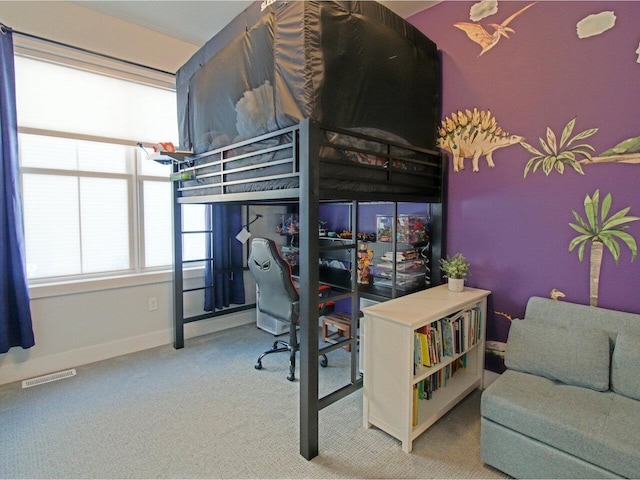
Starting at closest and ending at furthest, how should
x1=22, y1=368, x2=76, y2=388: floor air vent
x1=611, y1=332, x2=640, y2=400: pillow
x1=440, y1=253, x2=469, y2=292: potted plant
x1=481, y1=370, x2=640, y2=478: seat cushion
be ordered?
x1=481, y1=370, x2=640, y2=478: seat cushion
x1=611, y1=332, x2=640, y2=400: pillow
x1=440, y1=253, x2=469, y2=292: potted plant
x1=22, y1=368, x2=76, y2=388: floor air vent

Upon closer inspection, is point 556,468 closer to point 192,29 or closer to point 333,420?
point 333,420

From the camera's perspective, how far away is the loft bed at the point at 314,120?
163cm

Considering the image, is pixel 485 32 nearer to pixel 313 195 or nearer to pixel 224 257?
pixel 313 195

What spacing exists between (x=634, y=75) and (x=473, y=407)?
2131mm

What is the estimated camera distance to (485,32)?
7.60ft

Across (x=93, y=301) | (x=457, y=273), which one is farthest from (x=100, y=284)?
(x=457, y=273)

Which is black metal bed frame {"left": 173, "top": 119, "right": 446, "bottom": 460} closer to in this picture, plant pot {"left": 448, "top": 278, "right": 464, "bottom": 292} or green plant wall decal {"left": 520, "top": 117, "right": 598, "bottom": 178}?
plant pot {"left": 448, "top": 278, "right": 464, "bottom": 292}

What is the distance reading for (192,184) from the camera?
9.21 ft

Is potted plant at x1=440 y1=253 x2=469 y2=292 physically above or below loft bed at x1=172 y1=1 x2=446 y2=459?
below

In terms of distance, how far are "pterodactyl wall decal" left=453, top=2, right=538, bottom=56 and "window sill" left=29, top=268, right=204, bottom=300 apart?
10.1ft

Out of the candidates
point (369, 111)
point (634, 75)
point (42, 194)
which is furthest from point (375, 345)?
point (42, 194)

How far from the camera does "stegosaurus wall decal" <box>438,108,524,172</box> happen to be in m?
2.31

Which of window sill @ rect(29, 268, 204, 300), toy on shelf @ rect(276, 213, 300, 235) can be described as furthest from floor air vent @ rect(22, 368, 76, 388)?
toy on shelf @ rect(276, 213, 300, 235)

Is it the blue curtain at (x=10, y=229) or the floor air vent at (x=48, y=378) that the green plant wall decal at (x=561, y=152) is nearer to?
the blue curtain at (x=10, y=229)
